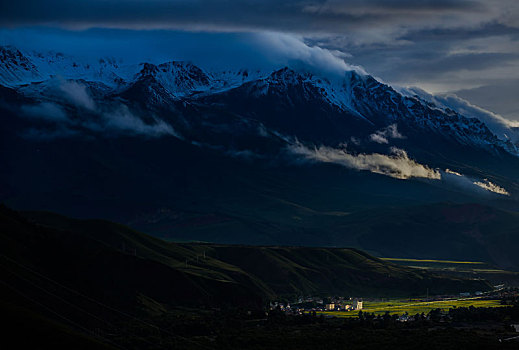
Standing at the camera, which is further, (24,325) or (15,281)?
(15,281)

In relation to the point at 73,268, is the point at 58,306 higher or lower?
lower

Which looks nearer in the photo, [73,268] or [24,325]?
[24,325]

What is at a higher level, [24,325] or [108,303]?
[108,303]

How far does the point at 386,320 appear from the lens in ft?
635

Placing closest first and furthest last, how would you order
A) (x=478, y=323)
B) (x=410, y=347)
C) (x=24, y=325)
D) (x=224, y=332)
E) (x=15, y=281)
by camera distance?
(x=24, y=325) < (x=410, y=347) < (x=15, y=281) < (x=224, y=332) < (x=478, y=323)

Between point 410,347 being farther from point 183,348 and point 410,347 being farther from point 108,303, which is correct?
point 108,303

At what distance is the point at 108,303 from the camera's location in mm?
192250

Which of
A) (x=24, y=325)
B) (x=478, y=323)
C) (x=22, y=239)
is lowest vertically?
(x=24, y=325)

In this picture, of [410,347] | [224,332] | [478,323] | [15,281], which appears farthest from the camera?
[478,323]

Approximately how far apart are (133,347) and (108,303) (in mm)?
39433

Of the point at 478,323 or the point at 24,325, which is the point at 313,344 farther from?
the point at 24,325

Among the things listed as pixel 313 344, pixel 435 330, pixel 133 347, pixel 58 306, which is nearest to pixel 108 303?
pixel 58 306

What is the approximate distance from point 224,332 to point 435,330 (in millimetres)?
41742

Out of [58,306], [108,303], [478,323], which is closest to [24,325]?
[58,306]
